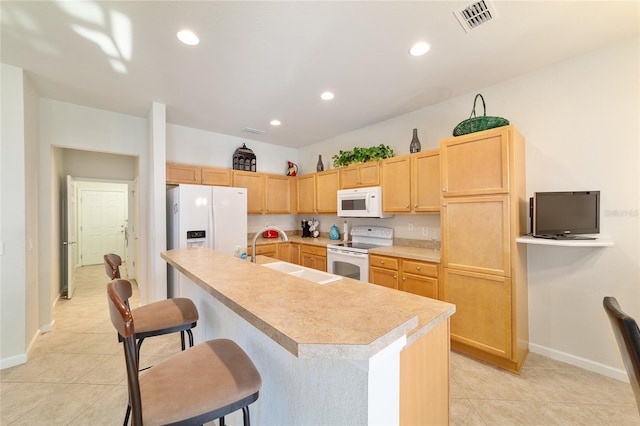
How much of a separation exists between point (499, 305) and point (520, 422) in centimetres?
85

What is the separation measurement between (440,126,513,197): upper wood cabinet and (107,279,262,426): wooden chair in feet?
7.70

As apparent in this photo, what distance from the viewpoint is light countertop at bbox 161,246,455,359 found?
0.63 metres

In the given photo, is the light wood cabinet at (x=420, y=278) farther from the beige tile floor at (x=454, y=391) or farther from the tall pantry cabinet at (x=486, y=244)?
the beige tile floor at (x=454, y=391)

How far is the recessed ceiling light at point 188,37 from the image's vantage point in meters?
1.94

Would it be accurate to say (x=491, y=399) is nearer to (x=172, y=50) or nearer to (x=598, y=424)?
(x=598, y=424)

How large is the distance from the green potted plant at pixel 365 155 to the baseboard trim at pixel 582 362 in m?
2.65

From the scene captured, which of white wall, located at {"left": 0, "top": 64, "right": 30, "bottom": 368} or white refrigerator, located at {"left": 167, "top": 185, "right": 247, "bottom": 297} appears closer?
white wall, located at {"left": 0, "top": 64, "right": 30, "bottom": 368}

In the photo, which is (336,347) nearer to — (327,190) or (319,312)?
(319,312)

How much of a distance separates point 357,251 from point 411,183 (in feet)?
3.63

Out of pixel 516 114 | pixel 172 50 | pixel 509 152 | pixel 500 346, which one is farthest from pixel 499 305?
pixel 172 50

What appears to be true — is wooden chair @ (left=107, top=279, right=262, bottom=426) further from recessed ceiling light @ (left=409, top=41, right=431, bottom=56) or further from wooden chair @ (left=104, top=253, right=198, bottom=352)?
recessed ceiling light @ (left=409, top=41, right=431, bottom=56)

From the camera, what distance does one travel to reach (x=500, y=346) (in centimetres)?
225

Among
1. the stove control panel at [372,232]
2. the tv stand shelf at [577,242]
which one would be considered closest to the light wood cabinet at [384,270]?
the stove control panel at [372,232]

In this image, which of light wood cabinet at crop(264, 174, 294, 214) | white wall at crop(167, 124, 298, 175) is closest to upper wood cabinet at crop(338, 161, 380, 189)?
light wood cabinet at crop(264, 174, 294, 214)
